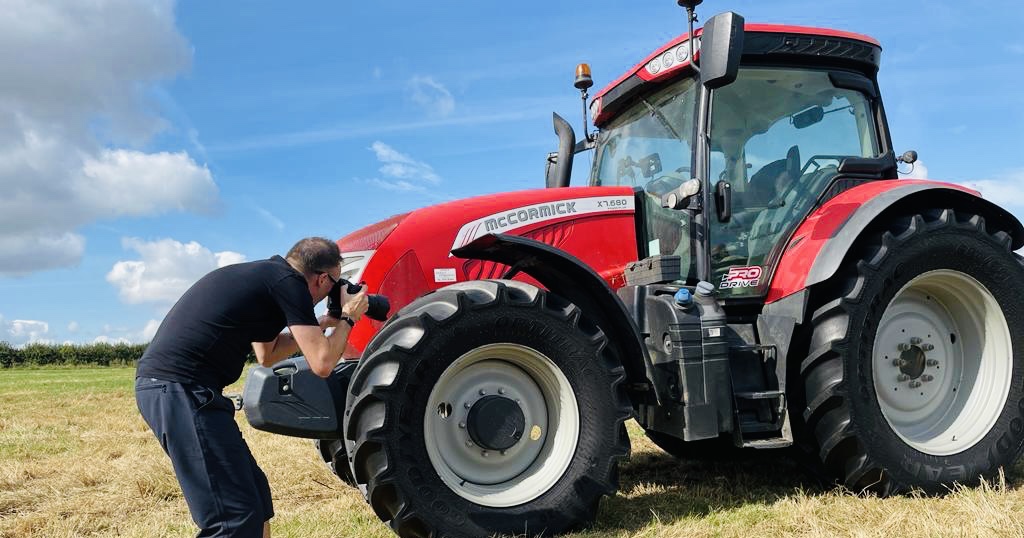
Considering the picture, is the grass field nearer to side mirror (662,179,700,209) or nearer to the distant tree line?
side mirror (662,179,700,209)

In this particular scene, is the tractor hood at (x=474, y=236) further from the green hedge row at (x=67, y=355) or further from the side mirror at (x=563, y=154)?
the green hedge row at (x=67, y=355)

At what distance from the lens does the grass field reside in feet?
11.8

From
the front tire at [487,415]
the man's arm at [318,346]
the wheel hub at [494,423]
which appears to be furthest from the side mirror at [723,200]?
the man's arm at [318,346]

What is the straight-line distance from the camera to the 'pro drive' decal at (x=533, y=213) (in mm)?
4133

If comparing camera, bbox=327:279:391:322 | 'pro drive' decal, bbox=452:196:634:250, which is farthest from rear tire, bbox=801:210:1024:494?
camera, bbox=327:279:391:322

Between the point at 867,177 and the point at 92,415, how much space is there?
9.48 metres

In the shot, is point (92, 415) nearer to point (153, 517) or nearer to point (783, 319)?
point (153, 517)

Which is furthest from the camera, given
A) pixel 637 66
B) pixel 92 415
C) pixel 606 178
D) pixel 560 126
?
pixel 92 415

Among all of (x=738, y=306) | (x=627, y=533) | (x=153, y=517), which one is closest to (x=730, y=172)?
(x=738, y=306)

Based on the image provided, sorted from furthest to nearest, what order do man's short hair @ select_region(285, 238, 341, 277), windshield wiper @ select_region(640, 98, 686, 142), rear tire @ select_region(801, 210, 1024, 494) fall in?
1. windshield wiper @ select_region(640, 98, 686, 142)
2. rear tire @ select_region(801, 210, 1024, 494)
3. man's short hair @ select_region(285, 238, 341, 277)

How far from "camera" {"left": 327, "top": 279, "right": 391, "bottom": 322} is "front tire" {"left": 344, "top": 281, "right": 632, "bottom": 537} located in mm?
87

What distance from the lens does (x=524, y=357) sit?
12.0 ft

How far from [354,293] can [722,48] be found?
217 cm

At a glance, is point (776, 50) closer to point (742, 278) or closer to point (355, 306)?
point (742, 278)
